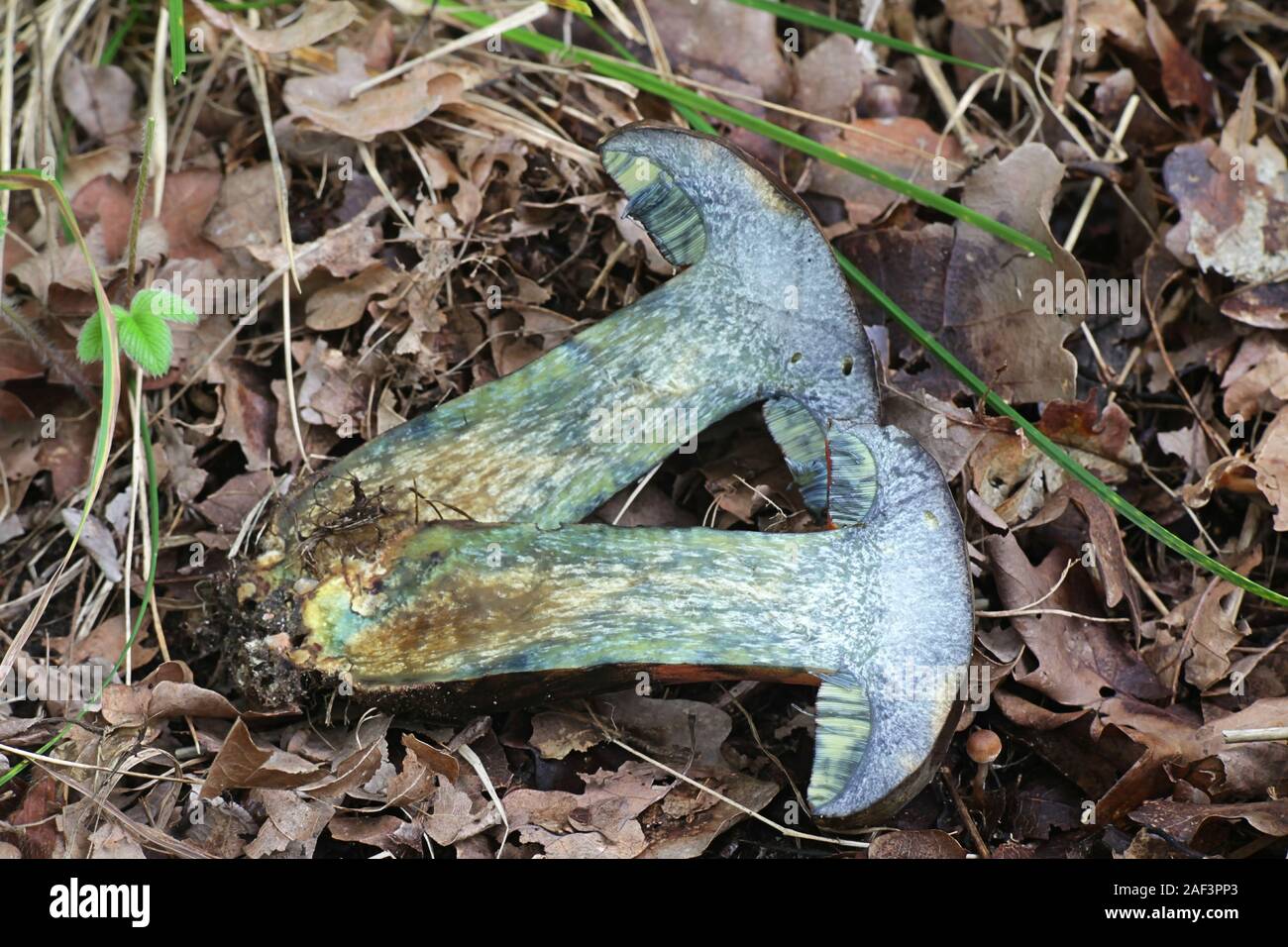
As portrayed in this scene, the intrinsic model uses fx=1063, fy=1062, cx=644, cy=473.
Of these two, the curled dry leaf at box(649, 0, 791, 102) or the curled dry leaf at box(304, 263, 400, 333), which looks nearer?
the curled dry leaf at box(304, 263, 400, 333)

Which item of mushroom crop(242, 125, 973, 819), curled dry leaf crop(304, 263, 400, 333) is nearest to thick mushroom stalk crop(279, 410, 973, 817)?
mushroom crop(242, 125, 973, 819)

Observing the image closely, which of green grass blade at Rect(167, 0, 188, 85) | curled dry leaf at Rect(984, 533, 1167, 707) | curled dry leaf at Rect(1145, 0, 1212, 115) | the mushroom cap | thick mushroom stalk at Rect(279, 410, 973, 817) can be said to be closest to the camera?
thick mushroom stalk at Rect(279, 410, 973, 817)

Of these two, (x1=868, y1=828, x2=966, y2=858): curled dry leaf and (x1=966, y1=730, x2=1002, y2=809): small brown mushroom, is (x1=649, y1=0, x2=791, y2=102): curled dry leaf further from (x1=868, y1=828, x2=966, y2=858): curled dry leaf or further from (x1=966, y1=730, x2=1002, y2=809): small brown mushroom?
(x1=868, y1=828, x2=966, y2=858): curled dry leaf

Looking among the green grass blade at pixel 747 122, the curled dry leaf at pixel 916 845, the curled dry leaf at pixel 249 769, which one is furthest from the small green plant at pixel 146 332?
the curled dry leaf at pixel 916 845

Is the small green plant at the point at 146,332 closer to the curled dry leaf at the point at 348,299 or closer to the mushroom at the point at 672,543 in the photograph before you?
the curled dry leaf at the point at 348,299

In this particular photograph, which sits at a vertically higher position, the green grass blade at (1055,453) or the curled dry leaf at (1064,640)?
the green grass blade at (1055,453)

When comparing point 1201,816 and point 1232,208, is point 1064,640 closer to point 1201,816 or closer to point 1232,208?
point 1201,816

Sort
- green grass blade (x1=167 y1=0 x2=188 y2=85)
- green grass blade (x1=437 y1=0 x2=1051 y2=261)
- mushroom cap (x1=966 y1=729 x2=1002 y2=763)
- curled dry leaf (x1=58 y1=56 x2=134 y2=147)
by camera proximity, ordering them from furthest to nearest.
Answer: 1. curled dry leaf (x1=58 y1=56 x2=134 y2=147)
2. green grass blade (x1=437 y1=0 x2=1051 y2=261)
3. mushroom cap (x1=966 y1=729 x2=1002 y2=763)
4. green grass blade (x1=167 y1=0 x2=188 y2=85)

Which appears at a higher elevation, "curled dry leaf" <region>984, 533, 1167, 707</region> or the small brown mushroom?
"curled dry leaf" <region>984, 533, 1167, 707</region>

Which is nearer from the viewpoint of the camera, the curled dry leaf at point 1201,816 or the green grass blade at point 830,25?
the curled dry leaf at point 1201,816

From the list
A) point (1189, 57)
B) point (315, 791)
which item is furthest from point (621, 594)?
point (1189, 57)
